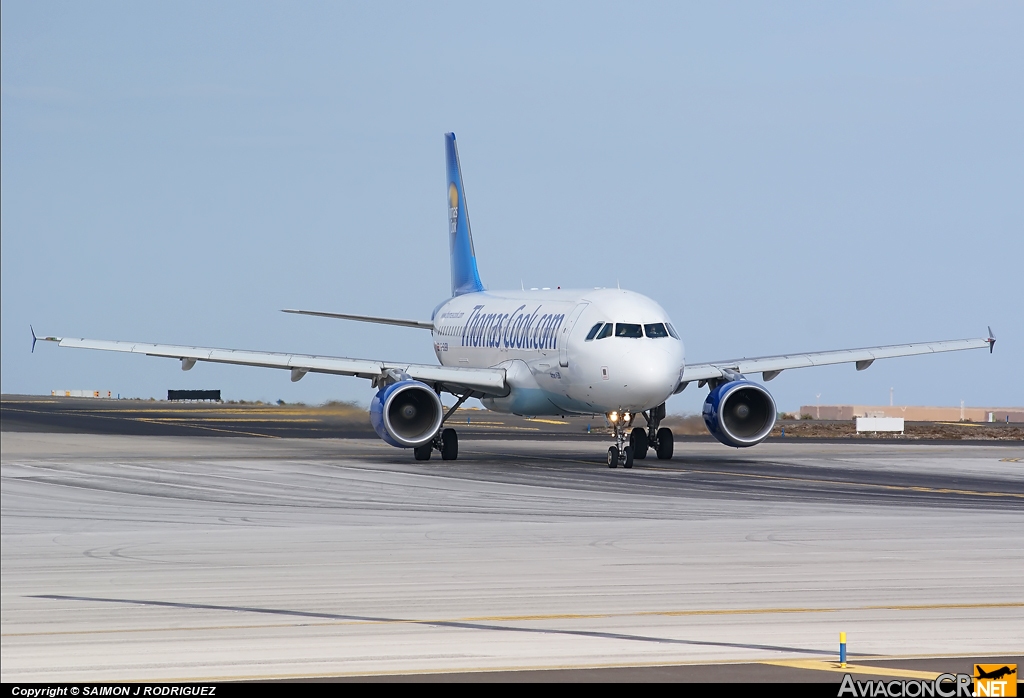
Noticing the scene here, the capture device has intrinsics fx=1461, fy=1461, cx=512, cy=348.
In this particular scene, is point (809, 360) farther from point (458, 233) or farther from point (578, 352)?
point (458, 233)

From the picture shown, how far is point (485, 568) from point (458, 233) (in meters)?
41.0

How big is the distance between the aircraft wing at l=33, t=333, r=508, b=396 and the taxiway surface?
5.21 metres

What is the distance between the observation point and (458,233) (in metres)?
58.0

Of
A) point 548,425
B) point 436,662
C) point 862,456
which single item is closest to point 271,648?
point 436,662

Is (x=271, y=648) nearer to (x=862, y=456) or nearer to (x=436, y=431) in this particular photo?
(x=436, y=431)

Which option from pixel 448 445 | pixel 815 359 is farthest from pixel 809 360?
pixel 448 445

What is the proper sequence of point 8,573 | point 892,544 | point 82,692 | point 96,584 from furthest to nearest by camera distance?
point 892,544 → point 8,573 → point 96,584 → point 82,692

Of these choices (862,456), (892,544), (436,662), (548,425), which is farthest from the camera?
(548,425)

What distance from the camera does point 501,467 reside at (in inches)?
1465

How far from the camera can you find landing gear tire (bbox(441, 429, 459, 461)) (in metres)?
39.6

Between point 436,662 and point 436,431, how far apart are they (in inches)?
1059

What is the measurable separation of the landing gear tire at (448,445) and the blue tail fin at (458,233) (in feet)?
52.7

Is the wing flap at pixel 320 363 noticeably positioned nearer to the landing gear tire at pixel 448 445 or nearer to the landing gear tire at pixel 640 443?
the landing gear tire at pixel 448 445

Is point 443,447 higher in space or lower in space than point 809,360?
lower
